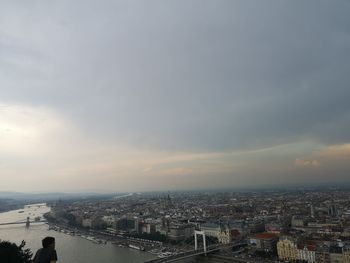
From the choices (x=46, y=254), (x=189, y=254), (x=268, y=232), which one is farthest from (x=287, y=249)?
(x=46, y=254)

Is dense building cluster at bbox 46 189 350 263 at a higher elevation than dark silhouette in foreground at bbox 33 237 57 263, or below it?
below

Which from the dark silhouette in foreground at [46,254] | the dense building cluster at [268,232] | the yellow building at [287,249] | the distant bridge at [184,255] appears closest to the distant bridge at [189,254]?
the distant bridge at [184,255]

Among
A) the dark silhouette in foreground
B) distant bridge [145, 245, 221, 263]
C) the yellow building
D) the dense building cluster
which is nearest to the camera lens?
the dark silhouette in foreground

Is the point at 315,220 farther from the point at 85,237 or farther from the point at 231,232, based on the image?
the point at 85,237

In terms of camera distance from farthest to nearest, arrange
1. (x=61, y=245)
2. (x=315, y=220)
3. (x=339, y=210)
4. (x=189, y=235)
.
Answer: (x=339, y=210) → (x=315, y=220) → (x=189, y=235) → (x=61, y=245)

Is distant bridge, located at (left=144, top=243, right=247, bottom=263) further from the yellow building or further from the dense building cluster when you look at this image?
the yellow building

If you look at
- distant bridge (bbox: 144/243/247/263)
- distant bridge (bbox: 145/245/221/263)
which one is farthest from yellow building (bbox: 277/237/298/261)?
distant bridge (bbox: 145/245/221/263)

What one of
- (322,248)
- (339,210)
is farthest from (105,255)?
(339,210)

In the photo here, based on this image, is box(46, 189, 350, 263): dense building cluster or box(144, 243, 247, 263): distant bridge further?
box(46, 189, 350, 263): dense building cluster
